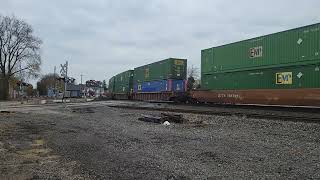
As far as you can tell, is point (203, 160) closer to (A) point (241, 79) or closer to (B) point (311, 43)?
Result: (B) point (311, 43)

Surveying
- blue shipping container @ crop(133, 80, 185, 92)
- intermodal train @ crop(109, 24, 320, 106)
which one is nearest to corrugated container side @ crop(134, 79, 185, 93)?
blue shipping container @ crop(133, 80, 185, 92)

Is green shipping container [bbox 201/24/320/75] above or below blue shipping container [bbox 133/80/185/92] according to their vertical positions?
above

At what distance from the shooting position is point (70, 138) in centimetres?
1274

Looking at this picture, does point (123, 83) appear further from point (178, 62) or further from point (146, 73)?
point (178, 62)

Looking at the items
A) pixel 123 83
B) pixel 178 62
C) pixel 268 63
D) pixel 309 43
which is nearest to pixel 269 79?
pixel 268 63

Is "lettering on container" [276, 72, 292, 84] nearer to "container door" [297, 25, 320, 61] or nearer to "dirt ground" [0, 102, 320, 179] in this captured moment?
"container door" [297, 25, 320, 61]

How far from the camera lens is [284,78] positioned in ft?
70.9

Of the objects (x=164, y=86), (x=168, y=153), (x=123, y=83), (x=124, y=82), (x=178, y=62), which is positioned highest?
(x=178, y=62)

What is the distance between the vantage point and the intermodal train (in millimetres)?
20094

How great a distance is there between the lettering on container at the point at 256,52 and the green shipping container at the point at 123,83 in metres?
26.8

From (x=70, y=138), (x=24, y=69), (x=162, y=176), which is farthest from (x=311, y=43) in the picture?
(x=24, y=69)

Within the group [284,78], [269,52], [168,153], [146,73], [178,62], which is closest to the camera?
[168,153]

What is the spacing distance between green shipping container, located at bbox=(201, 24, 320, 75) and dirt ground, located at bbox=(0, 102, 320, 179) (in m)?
7.22

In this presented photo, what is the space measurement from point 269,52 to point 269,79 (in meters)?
1.54
